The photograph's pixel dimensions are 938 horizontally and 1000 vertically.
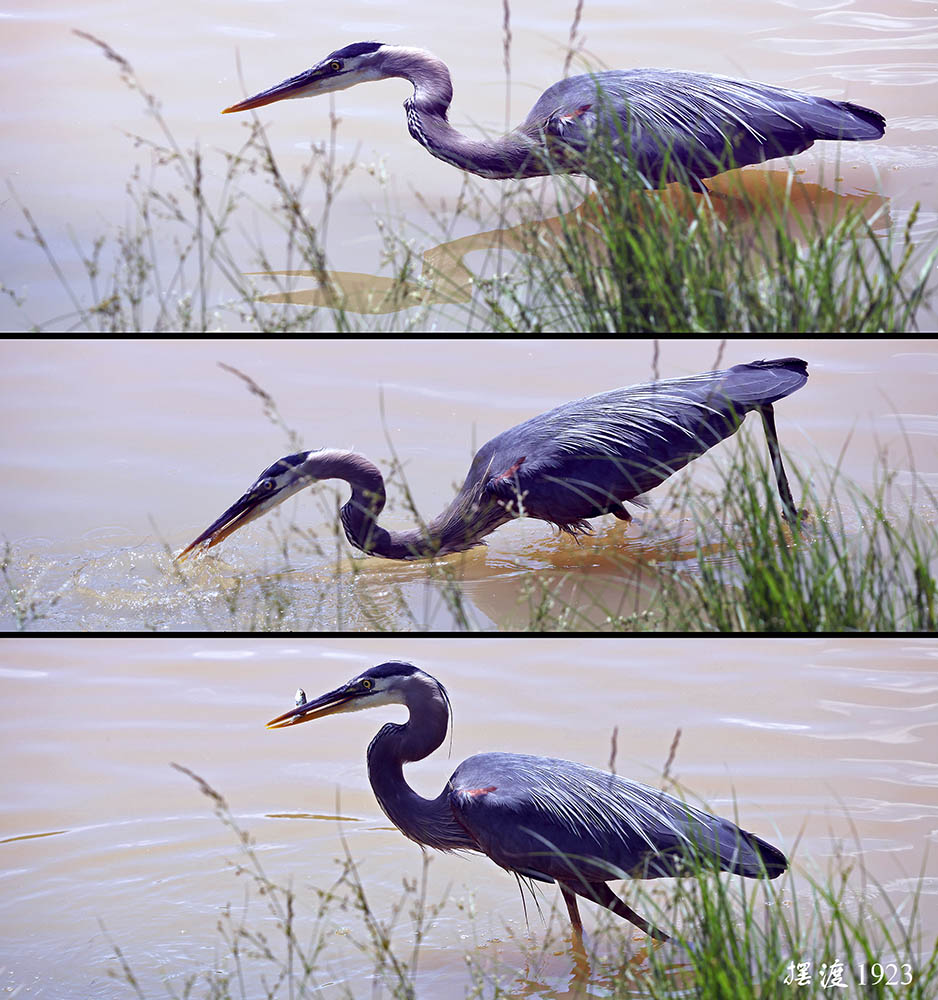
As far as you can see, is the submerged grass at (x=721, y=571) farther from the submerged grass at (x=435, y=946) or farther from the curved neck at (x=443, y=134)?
the curved neck at (x=443, y=134)

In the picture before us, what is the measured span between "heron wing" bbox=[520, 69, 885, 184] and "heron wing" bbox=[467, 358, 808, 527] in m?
0.37

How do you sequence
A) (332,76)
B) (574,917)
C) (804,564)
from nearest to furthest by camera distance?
(804,564) < (574,917) < (332,76)

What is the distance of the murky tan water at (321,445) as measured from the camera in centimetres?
165

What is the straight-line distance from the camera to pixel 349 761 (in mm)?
1849

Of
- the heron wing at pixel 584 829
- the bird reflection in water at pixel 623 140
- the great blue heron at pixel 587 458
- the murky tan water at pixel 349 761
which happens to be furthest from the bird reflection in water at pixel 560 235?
the heron wing at pixel 584 829

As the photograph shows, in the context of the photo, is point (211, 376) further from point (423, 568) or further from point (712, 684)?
point (712, 684)

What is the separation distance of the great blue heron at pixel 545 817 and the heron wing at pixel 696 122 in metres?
0.96

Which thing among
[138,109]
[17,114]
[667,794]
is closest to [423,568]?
[667,794]

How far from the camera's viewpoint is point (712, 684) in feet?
5.80

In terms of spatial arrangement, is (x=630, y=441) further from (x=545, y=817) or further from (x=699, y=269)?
(x=545, y=817)

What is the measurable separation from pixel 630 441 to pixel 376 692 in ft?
1.97

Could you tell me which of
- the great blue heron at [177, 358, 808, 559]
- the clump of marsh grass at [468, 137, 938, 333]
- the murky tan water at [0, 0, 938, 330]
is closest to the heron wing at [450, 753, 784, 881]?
the great blue heron at [177, 358, 808, 559]

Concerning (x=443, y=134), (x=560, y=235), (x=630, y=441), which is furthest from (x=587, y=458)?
(x=443, y=134)

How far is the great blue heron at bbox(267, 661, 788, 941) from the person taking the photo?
62.3 inches
